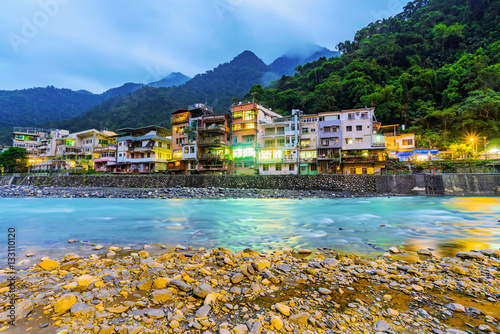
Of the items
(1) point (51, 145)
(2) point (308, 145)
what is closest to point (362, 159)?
(2) point (308, 145)

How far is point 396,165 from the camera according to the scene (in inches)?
1576

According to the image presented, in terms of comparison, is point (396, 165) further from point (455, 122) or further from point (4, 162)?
point (4, 162)

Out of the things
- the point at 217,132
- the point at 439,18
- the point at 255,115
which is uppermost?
the point at 439,18

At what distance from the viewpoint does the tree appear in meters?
63.6

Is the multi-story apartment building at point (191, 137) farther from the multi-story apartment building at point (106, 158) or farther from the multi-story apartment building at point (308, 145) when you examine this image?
the multi-story apartment building at point (106, 158)

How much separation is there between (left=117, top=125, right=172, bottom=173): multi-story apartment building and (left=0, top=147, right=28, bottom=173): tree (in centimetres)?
3479

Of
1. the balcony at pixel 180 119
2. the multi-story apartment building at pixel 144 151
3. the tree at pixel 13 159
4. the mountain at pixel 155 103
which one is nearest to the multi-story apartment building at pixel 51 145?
the tree at pixel 13 159

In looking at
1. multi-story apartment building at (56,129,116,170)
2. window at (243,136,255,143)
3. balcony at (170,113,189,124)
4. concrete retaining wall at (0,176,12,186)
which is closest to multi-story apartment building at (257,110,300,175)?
window at (243,136,255,143)

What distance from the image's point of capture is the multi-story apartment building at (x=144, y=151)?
176 ft

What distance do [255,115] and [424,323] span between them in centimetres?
4567

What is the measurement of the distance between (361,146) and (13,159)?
94090mm

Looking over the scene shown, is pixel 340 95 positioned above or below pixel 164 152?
above

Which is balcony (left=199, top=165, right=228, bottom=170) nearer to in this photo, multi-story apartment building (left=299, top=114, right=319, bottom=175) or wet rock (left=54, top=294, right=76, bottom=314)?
multi-story apartment building (left=299, top=114, right=319, bottom=175)

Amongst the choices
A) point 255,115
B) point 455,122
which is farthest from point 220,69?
point 455,122
